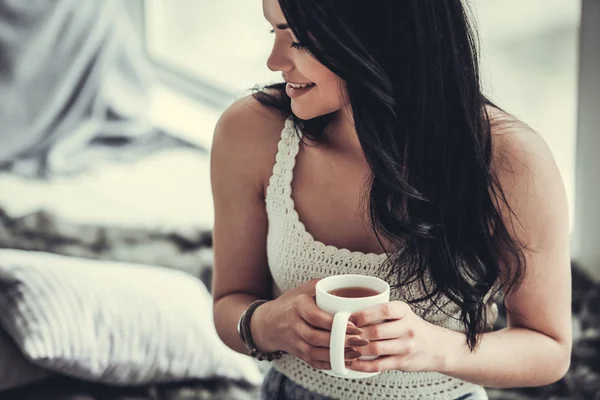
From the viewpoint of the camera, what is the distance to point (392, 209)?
0.88 meters

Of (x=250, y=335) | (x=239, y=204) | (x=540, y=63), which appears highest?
(x=540, y=63)

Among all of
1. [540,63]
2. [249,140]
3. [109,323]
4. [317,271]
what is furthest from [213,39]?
[317,271]

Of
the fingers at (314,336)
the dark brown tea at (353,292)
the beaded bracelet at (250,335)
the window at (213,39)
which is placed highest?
the window at (213,39)

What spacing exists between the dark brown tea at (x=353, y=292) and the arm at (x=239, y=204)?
0.26 meters

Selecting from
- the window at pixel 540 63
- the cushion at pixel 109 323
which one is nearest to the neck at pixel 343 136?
the window at pixel 540 63

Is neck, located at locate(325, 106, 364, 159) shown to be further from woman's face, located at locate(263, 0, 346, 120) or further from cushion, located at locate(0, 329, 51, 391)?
cushion, located at locate(0, 329, 51, 391)

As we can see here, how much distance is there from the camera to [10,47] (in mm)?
2264

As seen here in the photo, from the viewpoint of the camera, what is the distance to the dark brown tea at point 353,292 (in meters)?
0.75

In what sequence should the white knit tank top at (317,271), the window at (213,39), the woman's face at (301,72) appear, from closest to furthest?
1. the woman's face at (301,72)
2. the white knit tank top at (317,271)
3. the window at (213,39)

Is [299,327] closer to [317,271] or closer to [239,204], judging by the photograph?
[317,271]

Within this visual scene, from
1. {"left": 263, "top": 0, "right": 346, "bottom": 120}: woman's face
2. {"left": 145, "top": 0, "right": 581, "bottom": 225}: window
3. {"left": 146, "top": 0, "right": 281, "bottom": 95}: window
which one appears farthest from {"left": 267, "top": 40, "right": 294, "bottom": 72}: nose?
{"left": 146, "top": 0, "right": 281, "bottom": 95}: window

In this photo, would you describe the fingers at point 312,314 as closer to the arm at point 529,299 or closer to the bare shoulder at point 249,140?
the arm at point 529,299

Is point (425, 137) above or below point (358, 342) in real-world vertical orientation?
above

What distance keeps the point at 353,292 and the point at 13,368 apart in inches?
30.4
